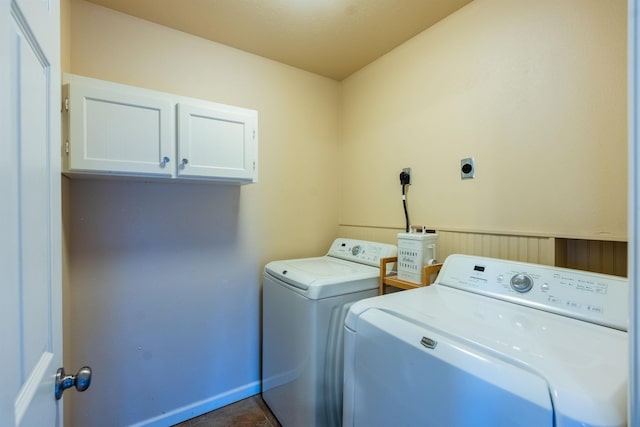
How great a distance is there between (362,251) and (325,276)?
477 millimetres

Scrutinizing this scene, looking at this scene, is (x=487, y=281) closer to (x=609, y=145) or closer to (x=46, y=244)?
(x=609, y=145)

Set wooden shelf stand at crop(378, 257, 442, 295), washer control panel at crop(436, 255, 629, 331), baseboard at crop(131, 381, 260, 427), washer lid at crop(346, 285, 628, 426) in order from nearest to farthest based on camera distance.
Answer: washer lid at crop(346, 285, 628, 426), washer control panel at crop(436, 255, 629, 331), wooden shelf stand at crop(378, 257, 442, 295), baseboard at crop(131, 381, 260, 427)

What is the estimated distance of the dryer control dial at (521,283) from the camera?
1125mm

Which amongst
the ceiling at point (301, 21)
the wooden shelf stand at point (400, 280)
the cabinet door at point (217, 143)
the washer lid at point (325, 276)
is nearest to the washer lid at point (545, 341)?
the wooden shelf stand at point (400, 280)

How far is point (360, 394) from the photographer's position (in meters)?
→ 1.07

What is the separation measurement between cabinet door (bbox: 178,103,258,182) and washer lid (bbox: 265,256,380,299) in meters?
0.59

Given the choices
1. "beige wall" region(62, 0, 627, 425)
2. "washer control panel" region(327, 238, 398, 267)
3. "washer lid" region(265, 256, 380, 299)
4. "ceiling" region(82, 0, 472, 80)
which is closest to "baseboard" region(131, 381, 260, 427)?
"beige wall" region(62, 0, 627, 425)

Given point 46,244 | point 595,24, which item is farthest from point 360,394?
point 595,24

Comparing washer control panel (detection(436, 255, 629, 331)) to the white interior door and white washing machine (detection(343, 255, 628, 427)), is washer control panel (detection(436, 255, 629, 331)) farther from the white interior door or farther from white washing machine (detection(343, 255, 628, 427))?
the white interior door

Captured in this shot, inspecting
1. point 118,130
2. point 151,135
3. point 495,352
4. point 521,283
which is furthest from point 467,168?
point 118,130

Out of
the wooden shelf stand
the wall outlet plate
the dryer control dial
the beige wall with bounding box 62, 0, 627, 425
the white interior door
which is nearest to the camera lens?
the white interior door

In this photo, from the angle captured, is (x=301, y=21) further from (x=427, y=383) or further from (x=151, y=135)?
(x=427, y=383)

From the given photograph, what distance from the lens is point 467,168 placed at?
1.62m

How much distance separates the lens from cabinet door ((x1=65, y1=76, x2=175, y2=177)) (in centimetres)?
130
